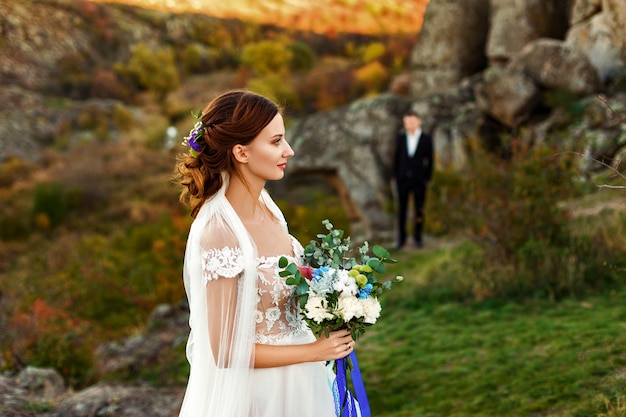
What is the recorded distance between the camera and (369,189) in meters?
11.9

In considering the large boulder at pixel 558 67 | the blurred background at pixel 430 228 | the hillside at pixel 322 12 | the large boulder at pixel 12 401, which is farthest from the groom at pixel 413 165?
the hillside at pixel 322 12

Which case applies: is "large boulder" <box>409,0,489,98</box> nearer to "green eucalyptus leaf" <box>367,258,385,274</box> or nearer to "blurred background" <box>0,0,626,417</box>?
"blurred background" <box>0,0,626,417</box>

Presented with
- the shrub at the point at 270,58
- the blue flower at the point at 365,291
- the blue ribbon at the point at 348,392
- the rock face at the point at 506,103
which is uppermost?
the shrub at the point at 270,58

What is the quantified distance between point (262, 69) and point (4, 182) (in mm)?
13559

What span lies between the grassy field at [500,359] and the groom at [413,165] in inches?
116

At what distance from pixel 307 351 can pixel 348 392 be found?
36cm

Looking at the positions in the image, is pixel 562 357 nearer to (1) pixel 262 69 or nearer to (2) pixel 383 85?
(2) pixel 383 85

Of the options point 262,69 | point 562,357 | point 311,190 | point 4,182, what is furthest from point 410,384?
point 262,69

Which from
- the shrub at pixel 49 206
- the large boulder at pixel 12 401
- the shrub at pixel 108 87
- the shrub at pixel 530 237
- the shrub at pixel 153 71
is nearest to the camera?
the large boulder at pixel 12 401

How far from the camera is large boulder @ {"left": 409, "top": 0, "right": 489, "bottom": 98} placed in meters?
15.0

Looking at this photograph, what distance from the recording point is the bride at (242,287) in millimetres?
2297

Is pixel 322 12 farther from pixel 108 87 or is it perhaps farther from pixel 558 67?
pixel 558 67

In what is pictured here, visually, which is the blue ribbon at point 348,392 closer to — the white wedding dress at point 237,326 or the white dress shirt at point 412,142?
the white wedding dress at point 237,326

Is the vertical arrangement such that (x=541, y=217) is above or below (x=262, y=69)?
below
